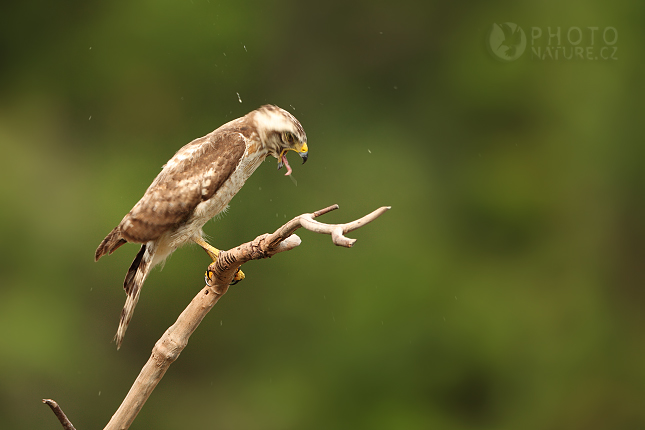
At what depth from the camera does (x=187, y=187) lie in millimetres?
2338

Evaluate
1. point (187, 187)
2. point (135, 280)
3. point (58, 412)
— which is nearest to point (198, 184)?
point (187, 187)

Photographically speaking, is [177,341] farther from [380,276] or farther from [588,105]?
[588,105]

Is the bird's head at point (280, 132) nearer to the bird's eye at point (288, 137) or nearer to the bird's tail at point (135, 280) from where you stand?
Result: the bird's eye at point (288, 137)

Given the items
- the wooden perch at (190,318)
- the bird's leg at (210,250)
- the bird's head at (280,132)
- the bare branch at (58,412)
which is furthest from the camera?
the bird's leg at (210,250)

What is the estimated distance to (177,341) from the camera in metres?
2.23

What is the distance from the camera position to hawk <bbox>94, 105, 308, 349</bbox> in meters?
2.29

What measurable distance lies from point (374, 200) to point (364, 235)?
9.1 inches

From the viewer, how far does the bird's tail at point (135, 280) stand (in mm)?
2342

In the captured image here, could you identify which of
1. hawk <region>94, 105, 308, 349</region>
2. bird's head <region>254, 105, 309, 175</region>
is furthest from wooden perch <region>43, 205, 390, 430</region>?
bird's head <region>254, 105, 309, 175</region>

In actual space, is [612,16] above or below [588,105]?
above

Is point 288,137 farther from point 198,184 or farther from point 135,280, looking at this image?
point 135,280

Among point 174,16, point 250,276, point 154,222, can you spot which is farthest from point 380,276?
point 154,222

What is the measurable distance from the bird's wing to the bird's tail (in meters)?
0.09

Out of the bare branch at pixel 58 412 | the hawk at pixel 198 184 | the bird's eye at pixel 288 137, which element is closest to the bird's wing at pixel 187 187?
the hawk at pixel 198 184
